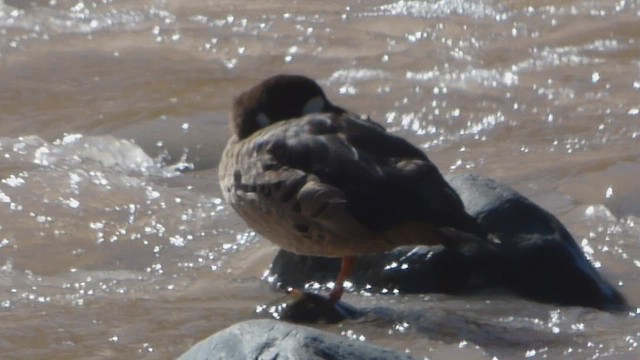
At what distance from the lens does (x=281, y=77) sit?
664 cm

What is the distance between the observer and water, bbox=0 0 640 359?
5848mm

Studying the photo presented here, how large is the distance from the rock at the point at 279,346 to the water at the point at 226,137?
2.98ft

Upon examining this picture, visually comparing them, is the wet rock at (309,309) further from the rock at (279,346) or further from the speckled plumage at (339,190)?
the rock at (279,346)

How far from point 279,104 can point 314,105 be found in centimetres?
15

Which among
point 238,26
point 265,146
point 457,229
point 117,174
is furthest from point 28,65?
point 457,229

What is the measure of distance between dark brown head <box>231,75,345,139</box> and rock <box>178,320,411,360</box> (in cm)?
211

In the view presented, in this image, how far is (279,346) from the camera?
439 centimetres

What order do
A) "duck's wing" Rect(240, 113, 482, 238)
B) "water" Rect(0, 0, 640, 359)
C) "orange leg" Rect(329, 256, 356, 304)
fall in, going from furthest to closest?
"orange leg" Rect(329, 256, 356, 304) < "water" Rect(0, 0, 640, 359) < "duck's wing" Rect(240, 113, 482, 238)

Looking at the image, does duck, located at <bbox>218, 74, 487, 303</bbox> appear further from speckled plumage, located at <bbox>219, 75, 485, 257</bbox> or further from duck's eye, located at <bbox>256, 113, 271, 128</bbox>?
duck's eye, located at <bbox>256, 113, 271, 128</bbox>

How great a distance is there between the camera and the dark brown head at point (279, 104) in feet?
21.5

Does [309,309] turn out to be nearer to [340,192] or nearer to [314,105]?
[340,192]

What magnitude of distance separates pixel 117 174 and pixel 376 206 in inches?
118

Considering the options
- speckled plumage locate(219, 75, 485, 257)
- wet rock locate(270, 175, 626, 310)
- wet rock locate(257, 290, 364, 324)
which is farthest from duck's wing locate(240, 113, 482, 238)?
wet rock locate(270, 175, 626, 310)

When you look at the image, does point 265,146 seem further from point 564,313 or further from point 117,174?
point 117,174
